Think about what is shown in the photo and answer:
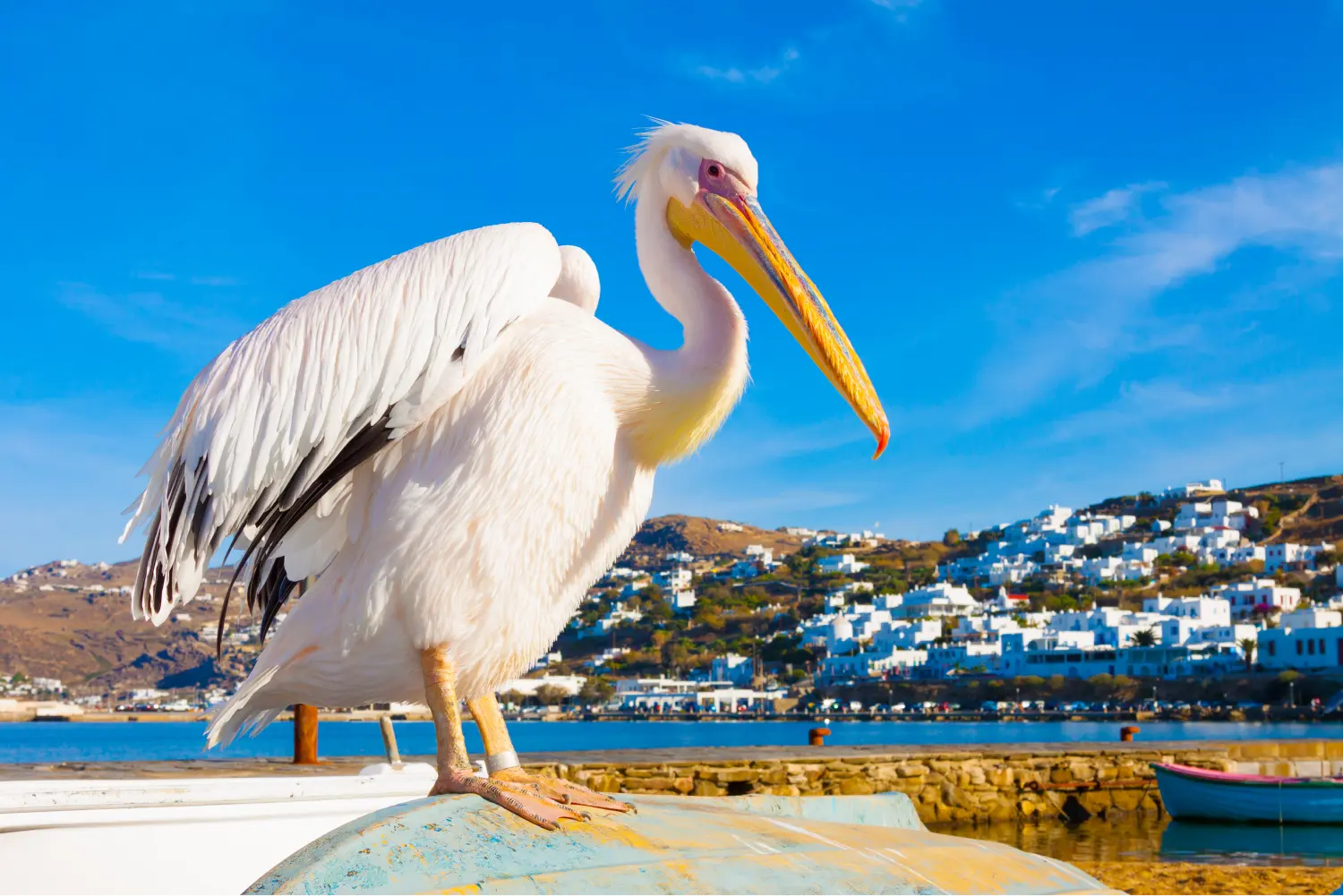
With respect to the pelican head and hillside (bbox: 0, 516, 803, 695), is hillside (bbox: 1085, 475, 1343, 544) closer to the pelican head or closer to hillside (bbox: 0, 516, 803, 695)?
hillside (bbox: 0, 516, 803, 695)

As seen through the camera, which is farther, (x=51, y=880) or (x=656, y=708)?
(x=656, y=708)

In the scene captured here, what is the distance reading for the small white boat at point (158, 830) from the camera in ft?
13.9

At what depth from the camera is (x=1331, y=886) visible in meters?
10.8

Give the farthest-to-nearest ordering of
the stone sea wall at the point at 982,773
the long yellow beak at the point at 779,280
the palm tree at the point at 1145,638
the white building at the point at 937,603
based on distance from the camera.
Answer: the white building at the point at 937,603 < the palm tree at the point at 1145,638 < the stone sea wall at the point at 982,773 < the long yellow beak at the point at 779,280

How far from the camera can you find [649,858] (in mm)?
2668

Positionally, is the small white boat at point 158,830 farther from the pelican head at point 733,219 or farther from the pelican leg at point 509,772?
the pelican head at point 733,219

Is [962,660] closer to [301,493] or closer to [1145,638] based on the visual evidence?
[1145,638]

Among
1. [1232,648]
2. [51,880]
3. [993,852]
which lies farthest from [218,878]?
[1232,648]

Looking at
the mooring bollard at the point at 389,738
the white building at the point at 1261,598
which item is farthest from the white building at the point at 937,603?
the mooring bollard at the point at 389,738

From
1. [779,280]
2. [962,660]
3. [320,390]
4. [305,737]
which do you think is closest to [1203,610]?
[962,660]

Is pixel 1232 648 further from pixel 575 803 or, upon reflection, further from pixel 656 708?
pixel 575 803

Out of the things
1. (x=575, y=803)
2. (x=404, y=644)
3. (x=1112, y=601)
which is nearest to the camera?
(x=575, y=803)

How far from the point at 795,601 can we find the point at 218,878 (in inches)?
5591

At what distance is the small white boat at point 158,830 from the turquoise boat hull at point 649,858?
2.03 m
